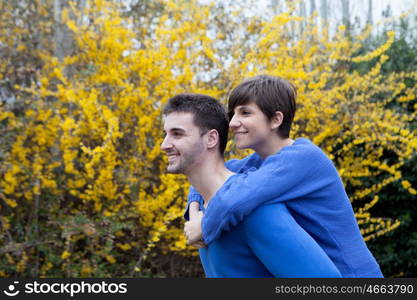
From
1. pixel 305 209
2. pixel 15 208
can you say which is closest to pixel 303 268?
pixel 305 209

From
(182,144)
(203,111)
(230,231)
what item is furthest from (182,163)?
(230,231)

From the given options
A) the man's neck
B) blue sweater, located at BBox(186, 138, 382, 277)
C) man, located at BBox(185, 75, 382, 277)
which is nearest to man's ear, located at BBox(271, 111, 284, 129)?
man, located at BBox(185, 75, 382, 277)

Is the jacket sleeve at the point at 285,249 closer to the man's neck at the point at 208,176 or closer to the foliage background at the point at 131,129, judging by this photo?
the man's neck at the point at 208,176

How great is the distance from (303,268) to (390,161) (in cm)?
446

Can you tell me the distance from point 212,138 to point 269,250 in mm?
441

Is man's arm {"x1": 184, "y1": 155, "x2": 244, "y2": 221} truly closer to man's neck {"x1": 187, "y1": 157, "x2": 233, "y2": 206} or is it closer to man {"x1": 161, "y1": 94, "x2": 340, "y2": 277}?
man {"x1": 161, "y1": 94, "x2": 340, "y2": 277}

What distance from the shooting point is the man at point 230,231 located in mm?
1211

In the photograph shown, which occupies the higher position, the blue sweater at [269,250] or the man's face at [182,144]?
the man's face at [182,144]

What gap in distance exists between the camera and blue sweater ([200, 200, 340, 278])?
1206 millimetres

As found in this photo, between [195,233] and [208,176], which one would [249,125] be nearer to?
[208,176]

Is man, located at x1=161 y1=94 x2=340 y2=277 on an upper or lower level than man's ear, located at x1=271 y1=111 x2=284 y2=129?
lower

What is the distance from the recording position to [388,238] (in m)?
5.31

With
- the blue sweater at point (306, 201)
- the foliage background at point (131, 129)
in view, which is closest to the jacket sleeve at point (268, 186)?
the blue sweater at point (306, 201)

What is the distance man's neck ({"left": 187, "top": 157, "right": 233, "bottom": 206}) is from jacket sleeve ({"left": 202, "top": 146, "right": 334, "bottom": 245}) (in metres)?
0.10
